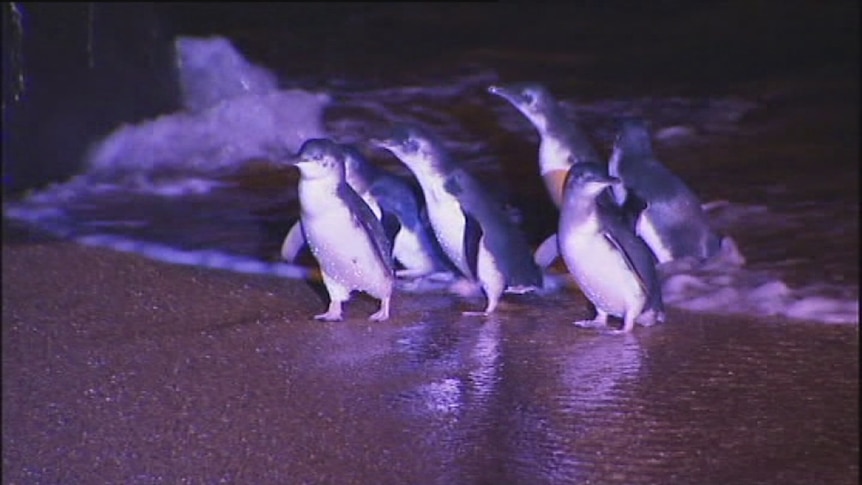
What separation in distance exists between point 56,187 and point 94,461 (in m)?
3.59

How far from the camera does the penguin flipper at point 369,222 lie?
3168 millimetres

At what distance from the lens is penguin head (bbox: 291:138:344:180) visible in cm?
309

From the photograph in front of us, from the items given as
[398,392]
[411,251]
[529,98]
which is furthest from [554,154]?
[398,392]

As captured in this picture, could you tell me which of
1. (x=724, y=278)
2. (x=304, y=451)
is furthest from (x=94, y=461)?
(x=724, y=278)

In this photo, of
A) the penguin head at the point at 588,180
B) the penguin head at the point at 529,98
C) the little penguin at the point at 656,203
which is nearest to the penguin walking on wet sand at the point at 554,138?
the penguin head at the point at 529,98

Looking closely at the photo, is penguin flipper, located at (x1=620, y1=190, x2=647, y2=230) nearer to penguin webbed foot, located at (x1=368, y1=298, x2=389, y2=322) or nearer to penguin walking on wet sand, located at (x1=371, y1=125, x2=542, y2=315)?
penguin walking on wet sand, located at (x1=371, y1=125, x2=542, y2=315)

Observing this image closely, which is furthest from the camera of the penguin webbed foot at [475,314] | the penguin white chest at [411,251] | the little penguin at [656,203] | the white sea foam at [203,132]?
the white sea foam at [203,132]

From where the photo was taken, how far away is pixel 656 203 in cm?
386

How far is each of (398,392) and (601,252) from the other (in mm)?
707

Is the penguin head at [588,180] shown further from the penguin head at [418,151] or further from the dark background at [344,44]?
the dark background at [344,44]

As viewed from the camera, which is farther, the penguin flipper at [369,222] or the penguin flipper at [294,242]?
the penguin flipper at [294,242]

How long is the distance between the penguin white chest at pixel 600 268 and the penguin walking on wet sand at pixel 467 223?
18 centimetres

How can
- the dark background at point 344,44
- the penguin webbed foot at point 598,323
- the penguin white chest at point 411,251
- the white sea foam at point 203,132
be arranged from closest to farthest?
1. the penguin webbed foot at point 598,323
2. the penguin white chest at point 411,251
3. the white sea foam at point 203,132
4. the dark background at point 344,44

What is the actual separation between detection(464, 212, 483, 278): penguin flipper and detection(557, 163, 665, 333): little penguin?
21 centimetres
